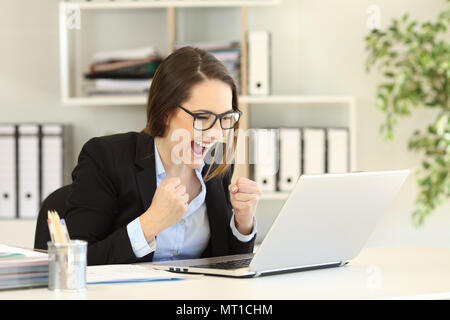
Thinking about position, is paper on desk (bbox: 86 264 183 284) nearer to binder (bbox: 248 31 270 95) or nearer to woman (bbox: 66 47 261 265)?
woman (bbox: 66 47 261 265)

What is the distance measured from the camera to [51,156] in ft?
9.64

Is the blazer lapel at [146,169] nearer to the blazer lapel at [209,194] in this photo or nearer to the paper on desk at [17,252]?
the blazer lapel at [209,194]

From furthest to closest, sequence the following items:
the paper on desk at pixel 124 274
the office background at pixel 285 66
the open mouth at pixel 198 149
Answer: the office background at pixel 285 66 < the open mouth at pixel 198 149 < the paper on desk at pixel 124 274

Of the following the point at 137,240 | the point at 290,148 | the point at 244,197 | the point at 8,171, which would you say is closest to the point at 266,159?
the point at 290,148

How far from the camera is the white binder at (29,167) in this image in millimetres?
2932

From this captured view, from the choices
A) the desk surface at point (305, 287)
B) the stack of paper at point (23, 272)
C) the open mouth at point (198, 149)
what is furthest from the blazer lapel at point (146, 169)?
the stack of paper at point (23, 272)

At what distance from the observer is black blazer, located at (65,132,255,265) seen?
1627 mm

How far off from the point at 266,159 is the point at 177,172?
125cm

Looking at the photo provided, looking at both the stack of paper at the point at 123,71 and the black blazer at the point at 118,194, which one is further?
the stack of paper at the point at 123,71

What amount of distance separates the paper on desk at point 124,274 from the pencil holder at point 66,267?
72 mm

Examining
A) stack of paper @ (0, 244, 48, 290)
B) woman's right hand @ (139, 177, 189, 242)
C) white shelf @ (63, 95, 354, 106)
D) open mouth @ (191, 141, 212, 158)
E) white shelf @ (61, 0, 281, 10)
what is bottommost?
stack of paper @ (0, 244, 48, 290)

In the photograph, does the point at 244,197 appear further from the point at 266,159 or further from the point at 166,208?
the point at 266,159

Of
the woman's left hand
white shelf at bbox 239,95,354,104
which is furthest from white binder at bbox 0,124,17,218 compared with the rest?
the woman's left hand

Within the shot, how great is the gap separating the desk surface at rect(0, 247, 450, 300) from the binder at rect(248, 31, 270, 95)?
5.18 feet
